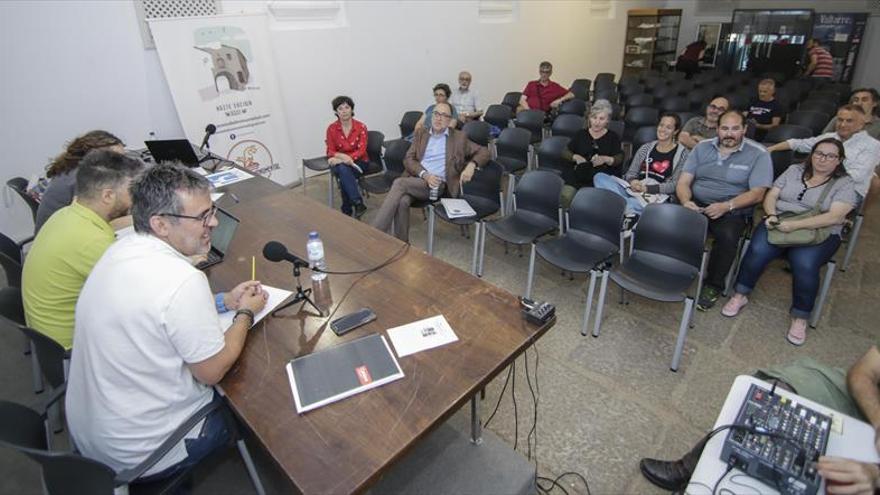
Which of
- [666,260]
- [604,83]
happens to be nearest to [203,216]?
[666,260]

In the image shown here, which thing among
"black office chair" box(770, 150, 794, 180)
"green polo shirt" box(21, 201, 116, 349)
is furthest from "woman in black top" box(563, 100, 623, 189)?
"green polo shirt" box(21, 201, 116, 349)

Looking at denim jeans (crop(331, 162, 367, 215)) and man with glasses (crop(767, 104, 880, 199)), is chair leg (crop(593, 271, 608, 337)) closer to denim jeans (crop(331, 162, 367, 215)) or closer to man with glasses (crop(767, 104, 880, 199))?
man with glasses (crop(767, 104, 880, 199))

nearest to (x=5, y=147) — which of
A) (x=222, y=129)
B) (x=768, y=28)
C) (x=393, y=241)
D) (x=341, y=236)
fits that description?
(x=222, y=129)

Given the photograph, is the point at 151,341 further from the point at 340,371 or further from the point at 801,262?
the point at 801,262

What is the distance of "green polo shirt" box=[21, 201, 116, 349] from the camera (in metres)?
1.82

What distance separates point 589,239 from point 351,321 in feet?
6.76

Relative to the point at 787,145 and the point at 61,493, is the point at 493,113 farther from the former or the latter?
the point at 61,493

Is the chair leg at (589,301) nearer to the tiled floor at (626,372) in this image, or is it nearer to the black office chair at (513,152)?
the tiled floor at (626,372)

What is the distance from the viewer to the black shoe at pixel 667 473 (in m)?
1.93

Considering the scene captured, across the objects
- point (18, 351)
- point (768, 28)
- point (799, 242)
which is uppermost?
point (768, 28)

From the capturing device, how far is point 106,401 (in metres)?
1.36

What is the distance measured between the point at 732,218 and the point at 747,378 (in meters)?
2.16

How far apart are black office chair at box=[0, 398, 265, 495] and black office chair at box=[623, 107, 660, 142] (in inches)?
217

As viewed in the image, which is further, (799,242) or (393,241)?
(799,242)
